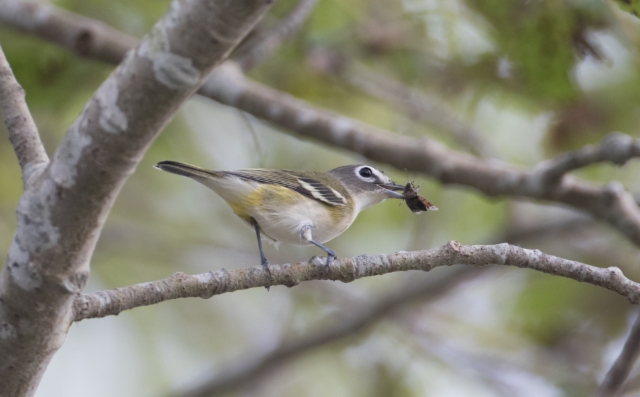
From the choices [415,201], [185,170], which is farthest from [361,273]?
[415,201]

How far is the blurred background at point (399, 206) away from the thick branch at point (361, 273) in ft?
6.05

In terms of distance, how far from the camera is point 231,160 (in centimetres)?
672

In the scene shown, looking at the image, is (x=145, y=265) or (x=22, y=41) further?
(x=145, y=265)

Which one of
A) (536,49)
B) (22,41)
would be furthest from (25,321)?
(22,41)

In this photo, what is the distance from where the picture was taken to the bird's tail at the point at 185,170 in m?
3.04

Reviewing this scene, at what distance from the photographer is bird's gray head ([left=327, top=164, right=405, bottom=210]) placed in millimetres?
4496

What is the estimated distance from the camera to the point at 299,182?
4074mm

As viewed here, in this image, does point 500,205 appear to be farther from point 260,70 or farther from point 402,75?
point 260,70

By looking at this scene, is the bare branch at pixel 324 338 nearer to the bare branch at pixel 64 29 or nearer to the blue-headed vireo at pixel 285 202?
the blue-headed vireo at pixel 285 202

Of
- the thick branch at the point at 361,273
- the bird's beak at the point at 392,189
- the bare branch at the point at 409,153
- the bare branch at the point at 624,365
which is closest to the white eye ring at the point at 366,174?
the bird's beak at the point at 392,189

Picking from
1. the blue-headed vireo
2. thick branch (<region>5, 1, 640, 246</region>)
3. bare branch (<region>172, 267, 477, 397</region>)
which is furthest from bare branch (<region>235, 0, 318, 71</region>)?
bare branch (<region>172, 267, 477, 397</region>)

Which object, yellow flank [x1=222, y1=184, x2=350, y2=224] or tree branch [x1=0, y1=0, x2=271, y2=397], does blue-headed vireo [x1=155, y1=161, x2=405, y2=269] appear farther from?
tree branch [x1=0, y1=0, x2=271, y2=397]

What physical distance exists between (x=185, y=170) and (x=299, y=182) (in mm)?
1044

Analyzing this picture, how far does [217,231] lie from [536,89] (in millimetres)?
4069
